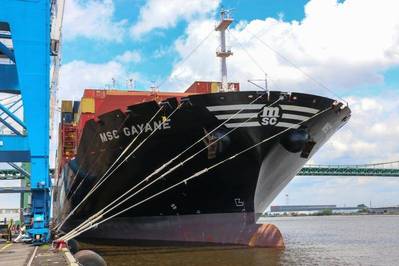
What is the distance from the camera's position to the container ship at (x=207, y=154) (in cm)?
1462

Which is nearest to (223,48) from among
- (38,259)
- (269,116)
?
(269,116)

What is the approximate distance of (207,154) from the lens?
1514 cm

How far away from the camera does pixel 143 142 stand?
49.5ft

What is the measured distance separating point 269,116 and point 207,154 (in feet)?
7.47

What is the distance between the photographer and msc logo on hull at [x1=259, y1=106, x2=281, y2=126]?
48.4ft

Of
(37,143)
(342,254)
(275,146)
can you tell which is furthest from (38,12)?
(342,254)

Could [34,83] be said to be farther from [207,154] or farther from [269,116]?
[269,116]

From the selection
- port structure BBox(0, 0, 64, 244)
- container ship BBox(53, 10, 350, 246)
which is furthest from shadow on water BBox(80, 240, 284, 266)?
port structure BBox(0, 0, 64, 244)

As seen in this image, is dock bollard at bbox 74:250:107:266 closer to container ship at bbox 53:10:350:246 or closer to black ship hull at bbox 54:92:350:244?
container ship at bbox 53:10:350:246

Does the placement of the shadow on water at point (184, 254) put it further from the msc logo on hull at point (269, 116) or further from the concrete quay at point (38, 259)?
the msc logo on hull at point (269, 116)

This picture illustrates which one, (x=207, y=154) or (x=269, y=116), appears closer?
(x=269, y=116)

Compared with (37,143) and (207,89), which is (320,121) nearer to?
(207,89)

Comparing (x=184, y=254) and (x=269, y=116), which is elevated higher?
(x=269, y=116)

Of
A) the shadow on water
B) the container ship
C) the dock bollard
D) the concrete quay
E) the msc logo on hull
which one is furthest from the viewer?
the msc logo on hull
